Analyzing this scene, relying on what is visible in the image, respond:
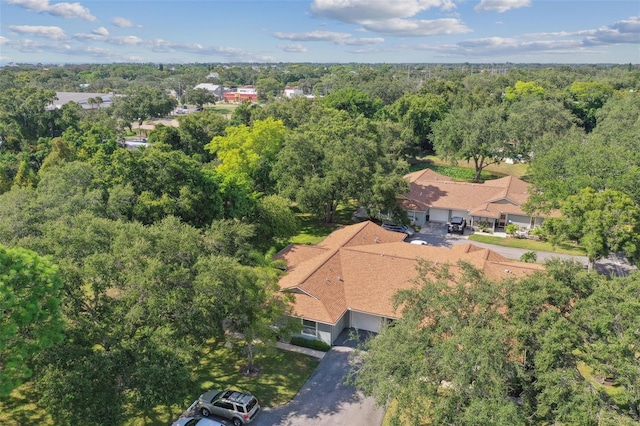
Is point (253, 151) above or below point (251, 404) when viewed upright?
above

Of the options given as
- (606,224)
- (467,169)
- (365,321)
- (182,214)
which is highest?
(606,224)

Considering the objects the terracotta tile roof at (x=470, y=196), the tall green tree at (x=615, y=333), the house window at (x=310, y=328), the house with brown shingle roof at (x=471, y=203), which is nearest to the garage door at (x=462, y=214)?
the house with brown shingle roof at (x=471, y=203)

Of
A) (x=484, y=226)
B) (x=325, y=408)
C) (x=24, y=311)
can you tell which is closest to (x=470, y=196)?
(x=484, y=226)

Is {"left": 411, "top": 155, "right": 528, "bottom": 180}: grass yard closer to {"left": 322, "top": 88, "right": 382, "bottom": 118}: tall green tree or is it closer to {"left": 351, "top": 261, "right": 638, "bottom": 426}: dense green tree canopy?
{"left": 322, "top": 88, "right": 382, "bottom": 118}: tall green tree

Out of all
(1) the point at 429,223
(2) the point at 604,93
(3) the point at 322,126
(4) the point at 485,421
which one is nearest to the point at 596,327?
(4) the point at 485,421

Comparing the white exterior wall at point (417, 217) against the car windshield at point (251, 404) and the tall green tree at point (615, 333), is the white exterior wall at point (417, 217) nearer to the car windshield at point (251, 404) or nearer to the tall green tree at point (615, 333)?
the tall green tree at point (615, 333)

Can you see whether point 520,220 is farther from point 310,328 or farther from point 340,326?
point 310,328
